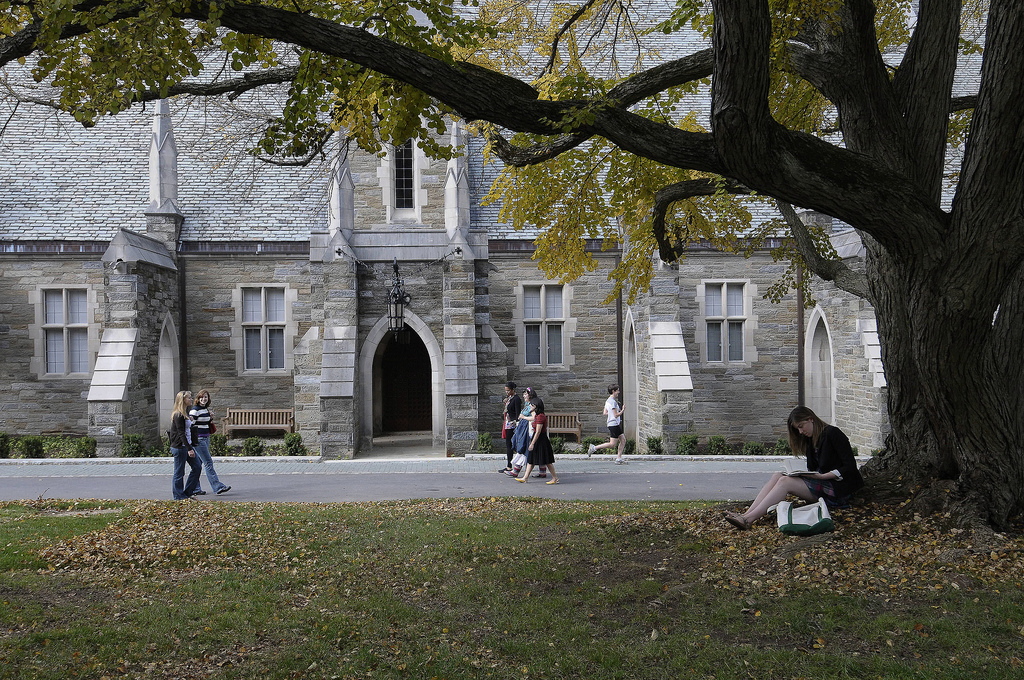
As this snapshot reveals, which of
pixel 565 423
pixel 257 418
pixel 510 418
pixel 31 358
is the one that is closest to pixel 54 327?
pixel 31 358

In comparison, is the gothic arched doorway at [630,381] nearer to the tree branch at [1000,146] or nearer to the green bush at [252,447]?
the green bush at [252,447]

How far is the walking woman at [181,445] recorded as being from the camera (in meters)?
10.6

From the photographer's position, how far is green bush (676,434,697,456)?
1547 centimetres

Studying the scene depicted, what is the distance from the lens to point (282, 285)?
61.8ft

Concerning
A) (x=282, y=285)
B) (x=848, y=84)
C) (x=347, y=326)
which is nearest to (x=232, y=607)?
(x=848, y=84)

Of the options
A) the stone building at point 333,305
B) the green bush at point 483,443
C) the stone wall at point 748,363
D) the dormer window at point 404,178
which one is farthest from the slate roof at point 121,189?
the stone wall at point 748,363

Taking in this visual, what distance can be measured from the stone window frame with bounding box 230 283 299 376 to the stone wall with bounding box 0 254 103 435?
3282mm

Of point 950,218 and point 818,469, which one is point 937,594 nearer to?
point 818,469

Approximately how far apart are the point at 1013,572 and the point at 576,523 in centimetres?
400

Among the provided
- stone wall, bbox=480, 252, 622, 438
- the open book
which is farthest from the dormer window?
the open book

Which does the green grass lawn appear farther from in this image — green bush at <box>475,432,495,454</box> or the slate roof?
the slate roof

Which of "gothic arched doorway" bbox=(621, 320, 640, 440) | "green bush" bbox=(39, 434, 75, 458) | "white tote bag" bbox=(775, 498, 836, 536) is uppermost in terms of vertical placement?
"gothic arched doorway" bbox=(621, 320, 640, 440)

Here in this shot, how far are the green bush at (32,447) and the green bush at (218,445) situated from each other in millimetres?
3517

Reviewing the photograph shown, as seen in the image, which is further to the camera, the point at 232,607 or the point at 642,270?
the point at 642,270
